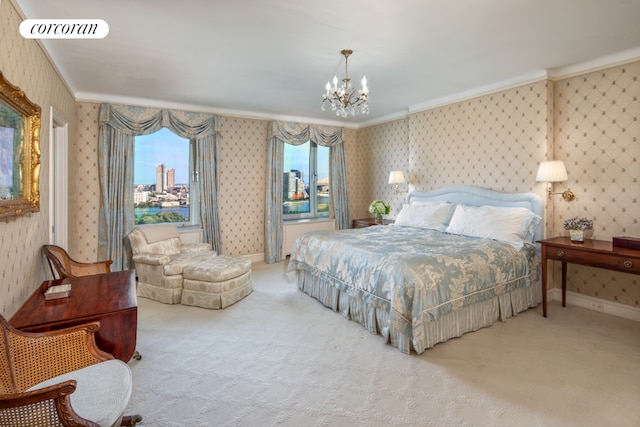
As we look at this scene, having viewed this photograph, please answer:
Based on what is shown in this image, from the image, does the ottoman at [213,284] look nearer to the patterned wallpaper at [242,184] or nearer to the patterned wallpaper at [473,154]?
the patterned wallpaper at [473,154]

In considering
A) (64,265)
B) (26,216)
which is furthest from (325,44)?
(64,265)

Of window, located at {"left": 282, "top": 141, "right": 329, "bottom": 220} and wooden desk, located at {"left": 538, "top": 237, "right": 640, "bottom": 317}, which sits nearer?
wooden desk, located at {"left": 538, "top": 237, "right": 640, "bottom": 317}

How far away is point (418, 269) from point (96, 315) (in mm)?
2259

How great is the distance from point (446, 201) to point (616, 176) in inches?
75.5

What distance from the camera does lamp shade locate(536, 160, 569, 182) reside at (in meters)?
3.58

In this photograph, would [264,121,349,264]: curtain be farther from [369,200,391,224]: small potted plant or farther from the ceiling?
[369,200,391,224]: small potted plant

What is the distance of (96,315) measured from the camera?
1.95m

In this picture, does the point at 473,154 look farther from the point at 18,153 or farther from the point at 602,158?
the point at 18,153

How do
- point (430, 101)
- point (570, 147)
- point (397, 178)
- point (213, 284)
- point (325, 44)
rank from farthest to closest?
point (397, 178)
point (430, 101)
point (570, 147)
point (213, 284)
point (325, 44)

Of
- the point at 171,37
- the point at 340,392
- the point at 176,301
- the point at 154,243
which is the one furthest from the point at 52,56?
the point at 340,392

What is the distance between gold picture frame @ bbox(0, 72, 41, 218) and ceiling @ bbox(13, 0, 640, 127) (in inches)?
29.9

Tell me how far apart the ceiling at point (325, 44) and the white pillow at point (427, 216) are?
162 cm

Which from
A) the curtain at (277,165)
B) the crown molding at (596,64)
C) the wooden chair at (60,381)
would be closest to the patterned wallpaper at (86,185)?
the curtain at (277,165)

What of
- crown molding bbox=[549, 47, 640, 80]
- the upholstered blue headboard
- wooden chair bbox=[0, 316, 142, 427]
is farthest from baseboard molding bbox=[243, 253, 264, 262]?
crown molding bbox=[549, 47, 640, 80]
